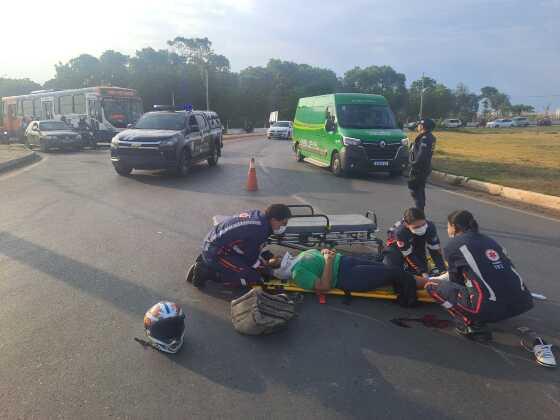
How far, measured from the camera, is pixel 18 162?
56.6ft

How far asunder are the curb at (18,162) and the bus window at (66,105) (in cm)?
772

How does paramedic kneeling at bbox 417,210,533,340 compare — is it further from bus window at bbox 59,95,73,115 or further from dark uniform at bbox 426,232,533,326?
bus window at bbox 59,95,73,115

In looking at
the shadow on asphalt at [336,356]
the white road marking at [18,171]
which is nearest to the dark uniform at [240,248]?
the shadow on asphalt at [336,356]

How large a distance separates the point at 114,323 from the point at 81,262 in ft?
6.36

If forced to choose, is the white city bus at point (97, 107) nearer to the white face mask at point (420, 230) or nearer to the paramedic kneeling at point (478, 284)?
the white face mask at point (420, 230)

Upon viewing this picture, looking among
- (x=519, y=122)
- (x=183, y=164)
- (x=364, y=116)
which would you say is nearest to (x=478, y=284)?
(x=183, y=164)

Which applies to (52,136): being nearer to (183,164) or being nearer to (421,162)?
(183,164)

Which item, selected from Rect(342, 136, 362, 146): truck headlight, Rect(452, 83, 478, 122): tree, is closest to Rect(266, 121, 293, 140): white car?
Rect(342, 136, 362, 146): truck headlight

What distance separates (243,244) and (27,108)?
32.1 metres

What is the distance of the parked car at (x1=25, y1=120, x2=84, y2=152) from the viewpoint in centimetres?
2217

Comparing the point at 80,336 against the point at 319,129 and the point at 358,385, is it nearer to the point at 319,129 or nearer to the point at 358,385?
the point at 358,385

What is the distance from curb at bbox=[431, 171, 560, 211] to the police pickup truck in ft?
24.9

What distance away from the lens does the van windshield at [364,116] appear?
14.0 m

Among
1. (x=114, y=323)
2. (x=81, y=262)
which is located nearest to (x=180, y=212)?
(x=81, y=262)
